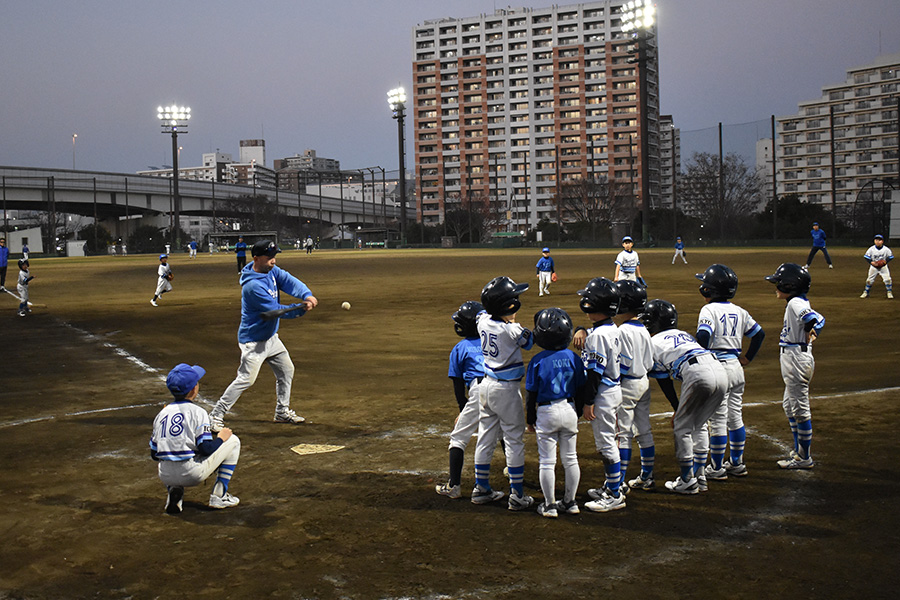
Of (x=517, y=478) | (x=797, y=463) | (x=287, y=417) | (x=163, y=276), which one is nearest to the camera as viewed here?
(x=517, y=478)

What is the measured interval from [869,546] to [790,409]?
1.74m

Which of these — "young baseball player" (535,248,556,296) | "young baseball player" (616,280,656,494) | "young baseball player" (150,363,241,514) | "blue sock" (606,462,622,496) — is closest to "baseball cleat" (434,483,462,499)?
"blue sock" (606,462,622,496)

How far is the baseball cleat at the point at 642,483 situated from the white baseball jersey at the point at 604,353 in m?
1.02

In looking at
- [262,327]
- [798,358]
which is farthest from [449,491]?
[262,327]

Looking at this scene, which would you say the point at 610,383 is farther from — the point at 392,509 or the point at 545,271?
the point at 545,271

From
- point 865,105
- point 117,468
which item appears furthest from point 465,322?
point 865,105

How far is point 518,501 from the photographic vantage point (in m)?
5.71

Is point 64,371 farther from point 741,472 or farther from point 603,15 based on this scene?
point 603,15

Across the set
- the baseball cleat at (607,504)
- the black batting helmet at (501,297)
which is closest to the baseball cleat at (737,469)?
the baseball cleat at (607,504)

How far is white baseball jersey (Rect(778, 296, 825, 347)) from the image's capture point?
6371mm

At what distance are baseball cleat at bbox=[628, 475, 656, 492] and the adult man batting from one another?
13.1ft

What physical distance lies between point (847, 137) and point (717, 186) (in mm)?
64693

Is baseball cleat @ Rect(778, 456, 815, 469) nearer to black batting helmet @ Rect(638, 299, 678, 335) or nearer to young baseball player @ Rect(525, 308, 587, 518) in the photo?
black batting helmet @ Rect(638, 299, 678, 335)

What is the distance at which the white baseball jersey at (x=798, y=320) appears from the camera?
20.9 feet
